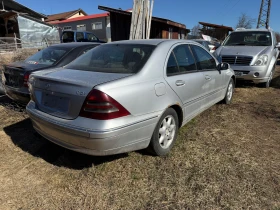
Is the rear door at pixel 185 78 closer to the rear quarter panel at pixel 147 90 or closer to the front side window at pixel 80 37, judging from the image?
the rear quarter panel at pixel 147 90

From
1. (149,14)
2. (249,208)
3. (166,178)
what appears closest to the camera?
(249,208)

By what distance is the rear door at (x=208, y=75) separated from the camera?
3.91 meters

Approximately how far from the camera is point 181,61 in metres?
3.43

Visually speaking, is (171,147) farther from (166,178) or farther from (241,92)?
(241,92)

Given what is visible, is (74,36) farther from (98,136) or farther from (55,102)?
(98,136)

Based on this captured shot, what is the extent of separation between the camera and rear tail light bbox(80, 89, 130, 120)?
2.35 metres

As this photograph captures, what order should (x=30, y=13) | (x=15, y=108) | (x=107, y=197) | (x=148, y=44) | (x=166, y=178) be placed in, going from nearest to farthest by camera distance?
(x=107, y=197), (x=166, y=178), (x=148, y=44), (x=15, y=108), (x=30, y=13)

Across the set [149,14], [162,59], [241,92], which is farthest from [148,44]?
[149,14]

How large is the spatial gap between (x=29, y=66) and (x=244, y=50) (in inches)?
231

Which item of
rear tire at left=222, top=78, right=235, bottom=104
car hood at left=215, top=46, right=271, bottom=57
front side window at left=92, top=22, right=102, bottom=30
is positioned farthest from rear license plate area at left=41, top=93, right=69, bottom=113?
front side window at left=92, top=22, right=102, bottom=30

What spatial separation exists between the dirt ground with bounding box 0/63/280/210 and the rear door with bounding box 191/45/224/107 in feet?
1.98

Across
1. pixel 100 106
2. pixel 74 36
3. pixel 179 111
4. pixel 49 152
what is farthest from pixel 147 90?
pixel 74 36

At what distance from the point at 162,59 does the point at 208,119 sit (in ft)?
6.58

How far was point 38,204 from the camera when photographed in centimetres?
236
